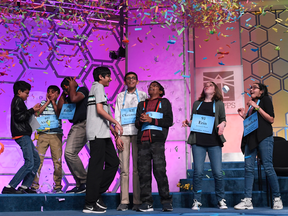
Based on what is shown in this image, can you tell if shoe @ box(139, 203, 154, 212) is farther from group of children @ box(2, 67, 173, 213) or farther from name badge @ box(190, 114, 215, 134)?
name badge @ box(190, 114, 215, 134)

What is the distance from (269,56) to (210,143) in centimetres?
381

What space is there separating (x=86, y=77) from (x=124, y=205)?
278 centimetres

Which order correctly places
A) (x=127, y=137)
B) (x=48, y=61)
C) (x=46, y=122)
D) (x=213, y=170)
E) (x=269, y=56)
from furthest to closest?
(x=269, y=56), (x=48, y=61), (x=46, y=122), (x=127, y=137), (x=213, y=170)

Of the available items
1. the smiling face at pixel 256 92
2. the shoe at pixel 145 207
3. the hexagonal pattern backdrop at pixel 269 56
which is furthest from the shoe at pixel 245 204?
the hexagonal pattern backdrop at pixel 269 56

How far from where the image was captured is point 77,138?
3.44m

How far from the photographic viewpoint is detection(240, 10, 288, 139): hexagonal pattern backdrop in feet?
20.1

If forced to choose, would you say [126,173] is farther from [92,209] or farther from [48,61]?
[48,61]

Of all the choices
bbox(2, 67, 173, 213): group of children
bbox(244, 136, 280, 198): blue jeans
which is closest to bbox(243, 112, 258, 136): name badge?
bbox(244, 136, 280, 198): blue jeans

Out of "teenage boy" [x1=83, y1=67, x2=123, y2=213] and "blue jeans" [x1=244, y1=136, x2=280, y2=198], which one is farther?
"blue jeans" [x1=244, y1=136, x2=280, y2=198]

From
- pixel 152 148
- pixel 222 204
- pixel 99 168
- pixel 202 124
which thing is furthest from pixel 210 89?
pixel 99 168

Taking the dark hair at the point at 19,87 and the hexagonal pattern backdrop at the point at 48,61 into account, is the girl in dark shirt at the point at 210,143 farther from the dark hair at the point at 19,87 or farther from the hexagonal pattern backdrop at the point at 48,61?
the hexagonal pattern backdrop at the point at 48,61

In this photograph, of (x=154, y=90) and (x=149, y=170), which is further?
(x=154, y=90)

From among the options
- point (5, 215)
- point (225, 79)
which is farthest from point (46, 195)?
point (225, 79)

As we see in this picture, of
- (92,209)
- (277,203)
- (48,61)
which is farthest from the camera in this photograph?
(48,61)
